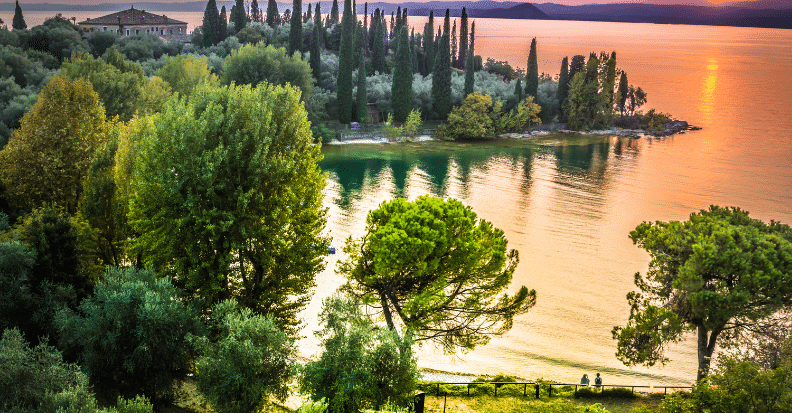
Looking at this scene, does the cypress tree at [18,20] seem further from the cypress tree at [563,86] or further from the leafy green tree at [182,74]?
the cypress tree at [563,86]

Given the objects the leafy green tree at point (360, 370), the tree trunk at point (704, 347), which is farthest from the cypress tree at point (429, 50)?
the leafy green tree at point (360, 370)

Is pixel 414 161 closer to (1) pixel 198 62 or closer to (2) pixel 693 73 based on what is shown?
(1) pixel 198 62

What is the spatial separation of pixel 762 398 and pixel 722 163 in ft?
177

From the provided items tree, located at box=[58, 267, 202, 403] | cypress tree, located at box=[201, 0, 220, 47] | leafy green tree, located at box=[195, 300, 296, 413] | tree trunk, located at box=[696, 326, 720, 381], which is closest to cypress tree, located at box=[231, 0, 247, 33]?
cypress tree, located at box=[201, 0, 220, 47]

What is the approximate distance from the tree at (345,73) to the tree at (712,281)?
51957mm

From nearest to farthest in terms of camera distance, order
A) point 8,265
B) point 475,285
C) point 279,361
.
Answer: point 279,361 → point 8,265 → point 475,285

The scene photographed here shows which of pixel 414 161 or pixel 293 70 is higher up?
pixel 293 70

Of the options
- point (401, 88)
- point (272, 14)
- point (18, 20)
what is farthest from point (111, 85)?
point (272, 14)

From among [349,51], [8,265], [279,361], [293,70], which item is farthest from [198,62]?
[279,361]

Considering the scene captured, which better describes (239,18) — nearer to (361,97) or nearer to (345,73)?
(345,73)

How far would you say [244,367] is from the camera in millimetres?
14508

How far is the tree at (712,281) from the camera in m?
18.5

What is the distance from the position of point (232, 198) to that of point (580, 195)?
3683 centimetres

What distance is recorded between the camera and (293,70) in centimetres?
6538
